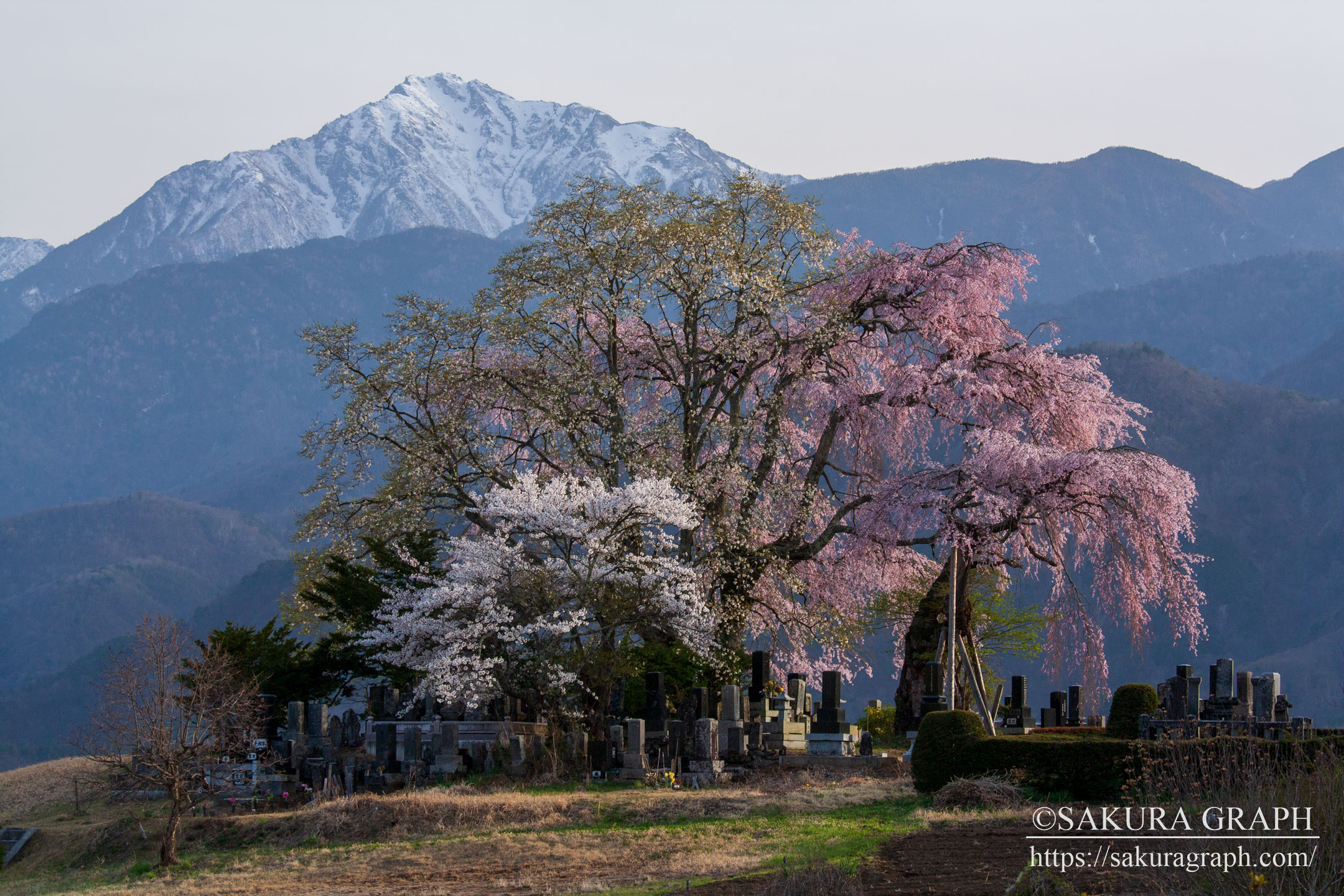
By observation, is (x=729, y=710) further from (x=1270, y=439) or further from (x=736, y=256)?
(x=1270, y=439)

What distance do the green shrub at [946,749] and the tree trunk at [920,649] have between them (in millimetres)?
11851

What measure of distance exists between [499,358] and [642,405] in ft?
22.2

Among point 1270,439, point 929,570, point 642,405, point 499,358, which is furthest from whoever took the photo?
point 1270,439

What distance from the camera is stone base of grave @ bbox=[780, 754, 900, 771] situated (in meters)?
25.6

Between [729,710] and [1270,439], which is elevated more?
[1270,439]

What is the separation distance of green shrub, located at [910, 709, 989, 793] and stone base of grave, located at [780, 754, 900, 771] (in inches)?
204

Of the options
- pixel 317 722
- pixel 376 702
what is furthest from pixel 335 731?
pixel 376 702

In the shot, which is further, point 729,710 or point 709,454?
point 709,454

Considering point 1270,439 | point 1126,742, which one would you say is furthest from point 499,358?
point 1270,439

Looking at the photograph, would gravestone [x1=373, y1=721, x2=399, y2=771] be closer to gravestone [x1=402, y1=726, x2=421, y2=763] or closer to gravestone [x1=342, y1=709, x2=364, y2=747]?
gravestone [x1=402, y1=726, x2=421, y2=763]

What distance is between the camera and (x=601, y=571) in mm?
26250

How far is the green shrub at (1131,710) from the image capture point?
21.7m

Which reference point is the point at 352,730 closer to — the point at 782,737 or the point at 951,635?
the point at 782,737

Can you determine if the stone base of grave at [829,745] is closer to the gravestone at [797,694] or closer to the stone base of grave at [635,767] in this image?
the gravestone at [797,694]
